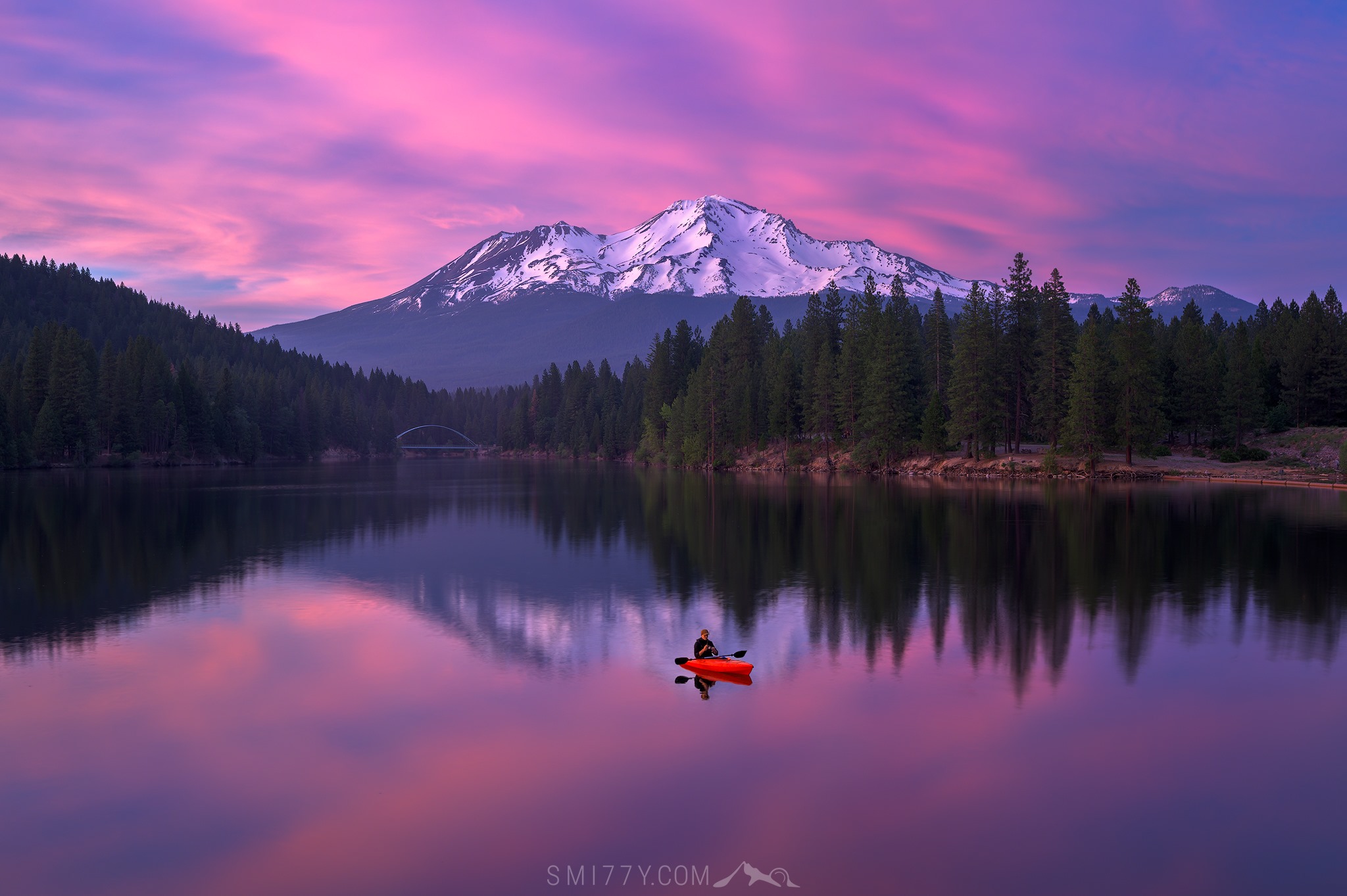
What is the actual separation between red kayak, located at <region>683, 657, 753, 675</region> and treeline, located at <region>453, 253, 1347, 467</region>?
74258 millimetres

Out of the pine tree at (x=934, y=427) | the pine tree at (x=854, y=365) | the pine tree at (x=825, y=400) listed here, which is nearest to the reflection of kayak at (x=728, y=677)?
the pine tree at (x=934, y=427)

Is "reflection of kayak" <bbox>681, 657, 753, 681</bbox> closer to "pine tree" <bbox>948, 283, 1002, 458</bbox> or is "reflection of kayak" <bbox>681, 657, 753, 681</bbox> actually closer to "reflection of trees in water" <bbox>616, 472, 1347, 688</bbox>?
"reflection of trees in water" <bbox>616, 472, 1347, 688</bbox>

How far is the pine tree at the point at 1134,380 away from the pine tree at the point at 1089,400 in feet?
4.93

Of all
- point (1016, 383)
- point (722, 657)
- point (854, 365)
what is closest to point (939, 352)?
point (854, 365)

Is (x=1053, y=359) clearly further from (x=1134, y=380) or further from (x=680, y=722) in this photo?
(x=680, y=722)

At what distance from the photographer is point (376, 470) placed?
15225cm

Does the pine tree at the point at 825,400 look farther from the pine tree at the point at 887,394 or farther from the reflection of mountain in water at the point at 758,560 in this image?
the reflection of mountain in water at the point at 758,560

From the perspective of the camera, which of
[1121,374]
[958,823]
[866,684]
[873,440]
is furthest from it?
[873,440]

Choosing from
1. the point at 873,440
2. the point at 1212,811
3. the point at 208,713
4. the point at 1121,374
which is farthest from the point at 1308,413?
the point at 208,713

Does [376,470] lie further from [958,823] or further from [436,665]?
[958,823]

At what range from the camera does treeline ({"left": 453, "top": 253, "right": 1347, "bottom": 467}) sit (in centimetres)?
9062

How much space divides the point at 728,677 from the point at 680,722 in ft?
10.8

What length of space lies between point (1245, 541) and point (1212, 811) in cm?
3327

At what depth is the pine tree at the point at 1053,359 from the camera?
95.6 m
